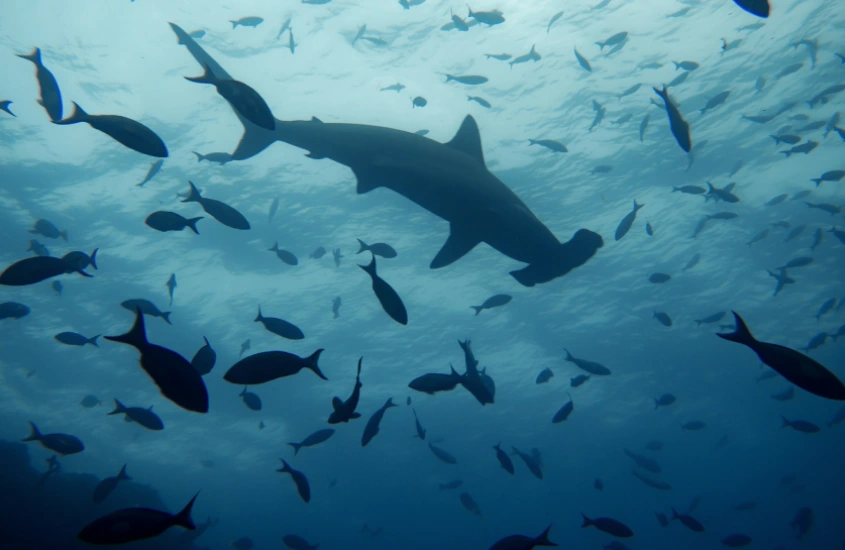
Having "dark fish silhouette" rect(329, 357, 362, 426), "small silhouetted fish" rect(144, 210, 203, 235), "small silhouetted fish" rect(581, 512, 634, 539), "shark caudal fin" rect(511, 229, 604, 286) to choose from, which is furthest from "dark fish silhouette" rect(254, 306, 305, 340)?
"small silhouetted fish" rect(581, 512, 634, 539)

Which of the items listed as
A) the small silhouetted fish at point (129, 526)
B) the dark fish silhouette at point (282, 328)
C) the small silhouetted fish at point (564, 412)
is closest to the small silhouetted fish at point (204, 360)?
the dark fish silhouette at point (282, 328)

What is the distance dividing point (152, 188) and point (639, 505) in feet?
236

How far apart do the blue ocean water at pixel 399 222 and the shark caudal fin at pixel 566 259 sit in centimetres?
87

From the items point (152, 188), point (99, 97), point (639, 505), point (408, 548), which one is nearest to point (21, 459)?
Result: point (152, 188)

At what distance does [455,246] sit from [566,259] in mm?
1192

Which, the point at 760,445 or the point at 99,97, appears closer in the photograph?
the point at 99,97

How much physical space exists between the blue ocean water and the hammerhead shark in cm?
18

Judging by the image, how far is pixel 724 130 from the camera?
1723cm

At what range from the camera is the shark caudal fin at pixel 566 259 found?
146 inches

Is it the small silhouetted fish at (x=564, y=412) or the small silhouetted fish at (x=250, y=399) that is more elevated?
the small silhouetted fish at (x=250, y=399)

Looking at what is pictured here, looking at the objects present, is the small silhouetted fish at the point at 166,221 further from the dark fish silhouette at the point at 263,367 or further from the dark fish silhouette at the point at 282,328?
the dark fish silhouette at the point at 263,367

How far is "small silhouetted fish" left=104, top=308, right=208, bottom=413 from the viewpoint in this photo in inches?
111

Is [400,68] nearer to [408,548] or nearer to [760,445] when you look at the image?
[760,445]

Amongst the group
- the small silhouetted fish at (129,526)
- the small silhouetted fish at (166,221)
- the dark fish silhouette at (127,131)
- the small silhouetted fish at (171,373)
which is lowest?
the small silhouetted fish at (129,526)
